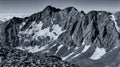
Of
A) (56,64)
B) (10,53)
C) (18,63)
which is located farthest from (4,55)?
(56,64)

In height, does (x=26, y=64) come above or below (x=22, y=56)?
below

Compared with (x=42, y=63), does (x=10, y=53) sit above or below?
above

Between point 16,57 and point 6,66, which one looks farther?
point 16,57

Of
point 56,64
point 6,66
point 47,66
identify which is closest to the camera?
point 6,66

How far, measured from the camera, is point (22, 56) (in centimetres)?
10781

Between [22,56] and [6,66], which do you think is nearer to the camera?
[6,66]

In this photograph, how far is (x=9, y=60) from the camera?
9956cm

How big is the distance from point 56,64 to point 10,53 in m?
16.9

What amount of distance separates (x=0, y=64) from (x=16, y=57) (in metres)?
9.20

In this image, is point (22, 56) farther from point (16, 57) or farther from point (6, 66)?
point (6, 66)

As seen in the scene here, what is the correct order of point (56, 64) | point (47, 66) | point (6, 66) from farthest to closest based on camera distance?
point (56, 64) → point (47, 66) → point (6, 66)

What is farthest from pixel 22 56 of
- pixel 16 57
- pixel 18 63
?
pixel 18 63

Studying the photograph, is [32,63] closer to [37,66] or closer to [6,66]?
[37,66]

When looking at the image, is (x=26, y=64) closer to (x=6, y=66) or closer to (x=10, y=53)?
(x=6, y=66)
